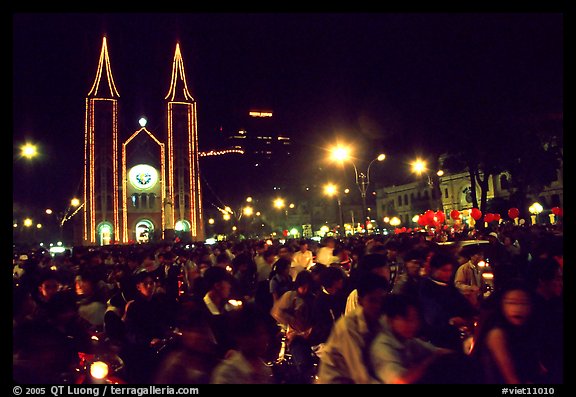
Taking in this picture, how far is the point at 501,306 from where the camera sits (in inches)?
175

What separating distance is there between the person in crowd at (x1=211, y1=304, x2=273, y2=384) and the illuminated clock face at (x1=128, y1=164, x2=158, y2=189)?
6057 centimetres

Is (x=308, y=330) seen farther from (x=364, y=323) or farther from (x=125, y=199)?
(x=125, y=199)

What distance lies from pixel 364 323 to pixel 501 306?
1.26 m

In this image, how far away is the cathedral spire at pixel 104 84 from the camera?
188ft

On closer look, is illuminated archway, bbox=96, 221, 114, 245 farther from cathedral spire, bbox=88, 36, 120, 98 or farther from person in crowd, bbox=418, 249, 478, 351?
person in crowd, bbox=418, 249, 478, 351

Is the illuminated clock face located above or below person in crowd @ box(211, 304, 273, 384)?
above

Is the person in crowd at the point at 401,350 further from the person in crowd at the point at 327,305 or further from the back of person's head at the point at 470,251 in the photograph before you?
the back of person's head at the point at 470,251

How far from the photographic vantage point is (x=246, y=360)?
4.11 m

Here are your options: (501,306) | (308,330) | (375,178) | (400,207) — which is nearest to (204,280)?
(308,330)

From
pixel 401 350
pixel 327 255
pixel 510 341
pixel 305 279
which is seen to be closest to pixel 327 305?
pixel 305 279

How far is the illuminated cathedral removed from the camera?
2267 inches

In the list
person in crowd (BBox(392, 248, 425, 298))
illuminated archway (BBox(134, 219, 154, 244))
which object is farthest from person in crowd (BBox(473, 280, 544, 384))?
illuminated archway (BBox(134, 219, 154, 244))

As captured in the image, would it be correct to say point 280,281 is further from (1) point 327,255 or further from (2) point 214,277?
(1) point 327,255

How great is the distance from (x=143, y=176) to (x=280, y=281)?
57.7m
